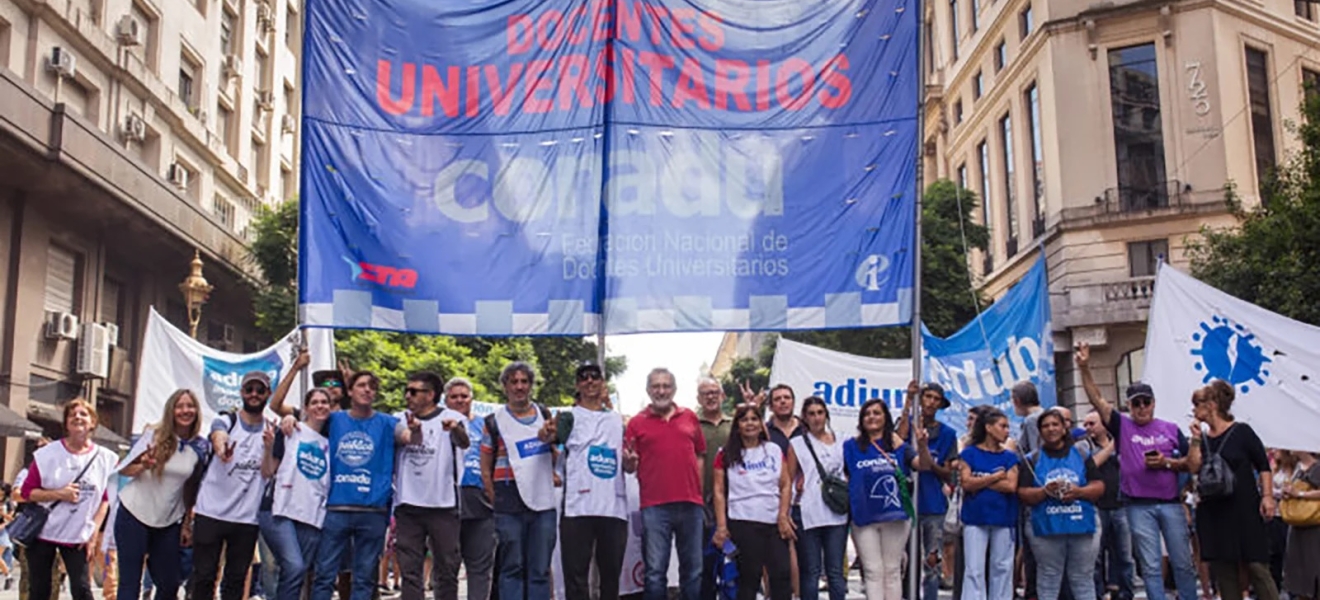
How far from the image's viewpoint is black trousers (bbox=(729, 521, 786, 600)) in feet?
26.8

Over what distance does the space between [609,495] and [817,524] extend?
1532mm

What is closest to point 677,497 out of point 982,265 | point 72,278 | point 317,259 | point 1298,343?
point 317,259

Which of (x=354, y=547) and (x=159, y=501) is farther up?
(x=159, y=501)

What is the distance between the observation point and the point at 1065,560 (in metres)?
8.57

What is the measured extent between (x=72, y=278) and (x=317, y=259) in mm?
20364

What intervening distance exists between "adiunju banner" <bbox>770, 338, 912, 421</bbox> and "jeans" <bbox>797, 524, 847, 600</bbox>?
738 centimetres

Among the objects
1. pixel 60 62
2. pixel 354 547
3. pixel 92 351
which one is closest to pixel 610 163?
pixel 354 547

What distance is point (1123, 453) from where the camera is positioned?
8875mm

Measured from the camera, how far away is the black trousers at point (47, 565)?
27.5 feet

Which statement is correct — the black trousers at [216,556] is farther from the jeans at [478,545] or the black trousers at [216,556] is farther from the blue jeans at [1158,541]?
the blue jeans at [1158,541]

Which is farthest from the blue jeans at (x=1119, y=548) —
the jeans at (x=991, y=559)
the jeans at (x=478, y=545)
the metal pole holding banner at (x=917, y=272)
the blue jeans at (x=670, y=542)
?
the jeans at (x=478, y=545)

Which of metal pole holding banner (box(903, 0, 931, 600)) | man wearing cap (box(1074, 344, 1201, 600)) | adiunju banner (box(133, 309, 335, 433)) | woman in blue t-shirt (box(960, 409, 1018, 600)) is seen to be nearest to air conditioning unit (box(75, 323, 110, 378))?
adiunju banner (box(133, 309, 335, 433))

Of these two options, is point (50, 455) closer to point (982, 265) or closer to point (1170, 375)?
point (1170, 375)

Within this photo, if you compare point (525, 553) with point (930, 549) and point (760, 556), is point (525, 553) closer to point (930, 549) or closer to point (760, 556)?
point (760, 556)
